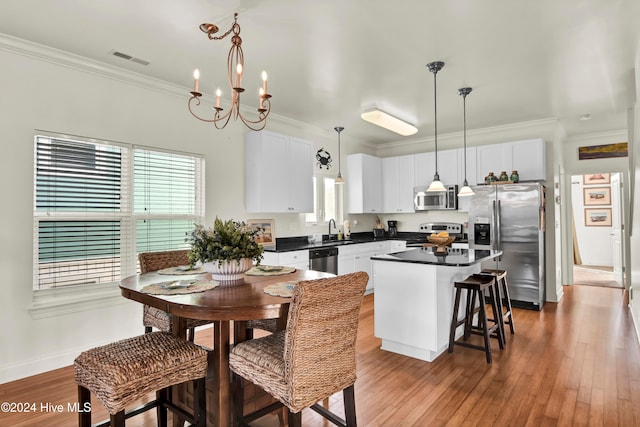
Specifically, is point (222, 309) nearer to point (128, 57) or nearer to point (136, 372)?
point (136, 372)

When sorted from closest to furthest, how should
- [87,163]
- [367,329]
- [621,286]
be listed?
[87,163]
[367,329]
[621,286]

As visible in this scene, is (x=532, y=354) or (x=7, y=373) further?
(x=532, y=354)

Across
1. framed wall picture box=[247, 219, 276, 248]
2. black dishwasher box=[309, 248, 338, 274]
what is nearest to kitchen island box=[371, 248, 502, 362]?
black dishwasher box=[309, 248, 338, 274]

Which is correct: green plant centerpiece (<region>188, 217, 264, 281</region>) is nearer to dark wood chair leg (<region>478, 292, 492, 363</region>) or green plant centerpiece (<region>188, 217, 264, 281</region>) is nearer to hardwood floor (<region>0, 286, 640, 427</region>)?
hardwood floor (<region>0, 286, 640, 427</region>)

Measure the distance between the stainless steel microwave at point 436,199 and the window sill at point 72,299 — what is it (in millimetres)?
4593

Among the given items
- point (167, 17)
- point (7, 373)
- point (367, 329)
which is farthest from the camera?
point (367, 329)

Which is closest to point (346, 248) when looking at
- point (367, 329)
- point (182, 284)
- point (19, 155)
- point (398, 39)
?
point (367, 329)

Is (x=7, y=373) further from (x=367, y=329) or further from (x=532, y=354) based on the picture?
(x=532, y=354)

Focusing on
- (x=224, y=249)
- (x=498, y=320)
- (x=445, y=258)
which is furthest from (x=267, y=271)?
(x=498, y=320)

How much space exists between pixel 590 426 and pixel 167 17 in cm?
381

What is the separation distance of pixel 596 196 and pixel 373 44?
8579 mm

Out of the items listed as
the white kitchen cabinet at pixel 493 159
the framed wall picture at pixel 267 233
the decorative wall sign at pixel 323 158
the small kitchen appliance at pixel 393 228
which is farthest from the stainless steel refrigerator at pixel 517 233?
the framed wall picture at pixel 267 233

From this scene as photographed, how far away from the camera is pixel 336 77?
3.69 metres

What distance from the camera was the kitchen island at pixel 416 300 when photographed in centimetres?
316
